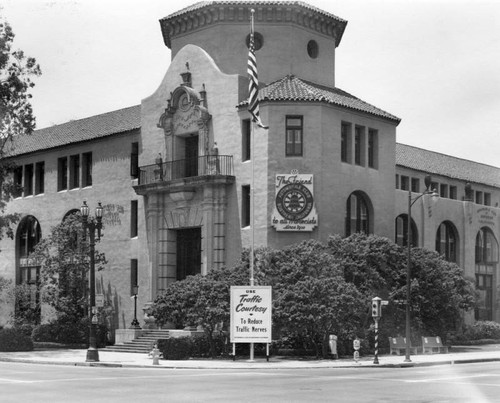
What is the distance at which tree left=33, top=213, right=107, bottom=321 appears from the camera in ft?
180

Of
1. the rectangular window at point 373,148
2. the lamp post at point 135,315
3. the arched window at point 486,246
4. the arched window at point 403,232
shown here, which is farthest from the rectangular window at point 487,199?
the lamp post at point 135,315

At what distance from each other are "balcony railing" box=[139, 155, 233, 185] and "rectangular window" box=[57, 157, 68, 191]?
31.6 ft

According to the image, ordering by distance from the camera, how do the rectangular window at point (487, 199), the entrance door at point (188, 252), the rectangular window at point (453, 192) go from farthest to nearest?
the rectangular window at point (487, 199), the rectangular window at point (453, 192), the entrance door at point (188, 252)

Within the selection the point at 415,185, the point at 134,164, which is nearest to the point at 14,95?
the point at 134,164

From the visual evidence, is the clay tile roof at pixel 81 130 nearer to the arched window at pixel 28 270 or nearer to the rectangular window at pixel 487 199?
the arched window at pixel 28 270

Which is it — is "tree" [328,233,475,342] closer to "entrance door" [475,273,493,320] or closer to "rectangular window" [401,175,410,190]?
"rectangular window" [401,175,410,190]

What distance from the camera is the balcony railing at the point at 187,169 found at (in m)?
48.0

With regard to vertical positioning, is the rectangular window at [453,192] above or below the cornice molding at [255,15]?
below

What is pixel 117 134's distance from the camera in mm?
55844

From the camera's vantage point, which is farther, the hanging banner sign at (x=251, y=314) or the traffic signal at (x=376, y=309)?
the hanging banner sign at (x=251, y=314)

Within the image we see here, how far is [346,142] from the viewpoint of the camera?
48500 millimetres

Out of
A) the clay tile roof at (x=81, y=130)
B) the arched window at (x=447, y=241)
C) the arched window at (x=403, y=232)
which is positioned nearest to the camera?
the arched window at (x=403, y=232)

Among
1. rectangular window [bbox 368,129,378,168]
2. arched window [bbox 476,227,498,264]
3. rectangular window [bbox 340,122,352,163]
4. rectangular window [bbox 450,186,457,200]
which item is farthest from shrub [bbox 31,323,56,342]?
arched window [bbox 476,227,498,264]

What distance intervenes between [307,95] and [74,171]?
1998 cm
